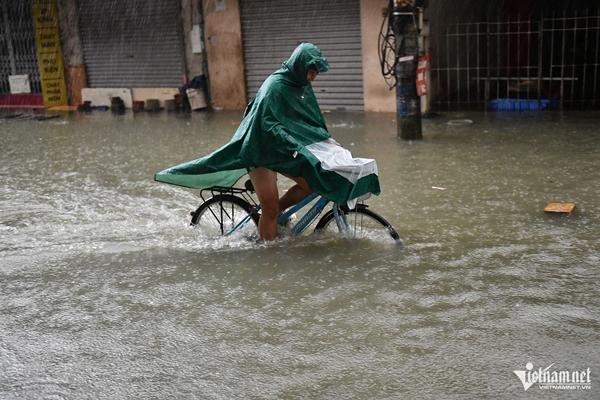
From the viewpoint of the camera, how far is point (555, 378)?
12.1 feet

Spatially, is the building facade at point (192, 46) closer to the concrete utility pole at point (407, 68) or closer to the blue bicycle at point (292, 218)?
the concrete utility pole at point (407, 68)

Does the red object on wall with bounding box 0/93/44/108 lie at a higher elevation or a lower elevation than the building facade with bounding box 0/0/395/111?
lower

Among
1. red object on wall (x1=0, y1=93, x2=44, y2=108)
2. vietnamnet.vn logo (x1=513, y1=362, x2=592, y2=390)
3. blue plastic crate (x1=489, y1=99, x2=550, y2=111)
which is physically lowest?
vietnamnet.vn logo (x1=513, y1=362, x2=592, y2=390)

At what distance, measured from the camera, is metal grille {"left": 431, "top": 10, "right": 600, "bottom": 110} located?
1342 centimetres

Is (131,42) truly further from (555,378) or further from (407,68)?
(555,378)

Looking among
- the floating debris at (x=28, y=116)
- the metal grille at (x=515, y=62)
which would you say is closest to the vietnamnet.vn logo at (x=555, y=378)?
the metal grille at (x=515, y=62)

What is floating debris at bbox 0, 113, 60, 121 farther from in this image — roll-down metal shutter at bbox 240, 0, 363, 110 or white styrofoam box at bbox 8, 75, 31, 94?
roll-down metal shutter at bbox 240, 0, 363, 110

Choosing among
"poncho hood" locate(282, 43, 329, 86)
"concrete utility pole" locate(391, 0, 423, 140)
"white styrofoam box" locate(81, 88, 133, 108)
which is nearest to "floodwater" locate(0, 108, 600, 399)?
"poncho hood" locate(282, 43, 329, 86)

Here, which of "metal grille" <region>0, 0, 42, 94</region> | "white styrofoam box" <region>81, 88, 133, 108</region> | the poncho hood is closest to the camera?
the poncho hood

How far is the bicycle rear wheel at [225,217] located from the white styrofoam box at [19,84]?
14871mm

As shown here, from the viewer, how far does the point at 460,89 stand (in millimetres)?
13938

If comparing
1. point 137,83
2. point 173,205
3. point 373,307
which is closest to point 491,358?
point 373,307

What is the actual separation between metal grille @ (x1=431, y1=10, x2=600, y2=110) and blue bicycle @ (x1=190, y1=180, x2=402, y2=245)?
8.20 meters

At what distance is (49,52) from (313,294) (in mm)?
15958
